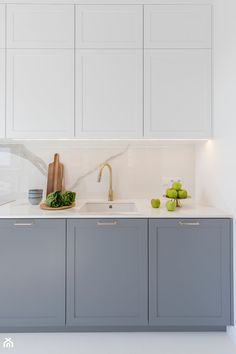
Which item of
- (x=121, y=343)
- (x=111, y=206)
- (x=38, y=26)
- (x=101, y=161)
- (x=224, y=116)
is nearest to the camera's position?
(x=121, y=343)

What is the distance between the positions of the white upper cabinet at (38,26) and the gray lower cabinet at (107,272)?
144 cm

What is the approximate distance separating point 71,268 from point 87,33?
1796 mm

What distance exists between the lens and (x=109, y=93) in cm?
203

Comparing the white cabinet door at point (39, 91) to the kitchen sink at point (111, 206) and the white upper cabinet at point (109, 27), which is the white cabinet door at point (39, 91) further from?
the kitchen sink at point (111, 206)

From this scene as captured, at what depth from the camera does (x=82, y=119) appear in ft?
6.68

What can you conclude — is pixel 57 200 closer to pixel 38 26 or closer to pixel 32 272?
pixel 32 272

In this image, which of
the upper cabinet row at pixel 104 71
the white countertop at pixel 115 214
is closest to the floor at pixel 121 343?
the white countertop at pixel 115 214

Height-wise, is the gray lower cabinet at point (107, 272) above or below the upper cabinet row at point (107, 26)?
below

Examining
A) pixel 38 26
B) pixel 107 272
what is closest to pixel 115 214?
pixel 107 272

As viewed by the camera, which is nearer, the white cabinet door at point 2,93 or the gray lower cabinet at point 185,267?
the gray lower cabinet at point 185,267

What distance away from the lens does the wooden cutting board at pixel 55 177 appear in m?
2.35

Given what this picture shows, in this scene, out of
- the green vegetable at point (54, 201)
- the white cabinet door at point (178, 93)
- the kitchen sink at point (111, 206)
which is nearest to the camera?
the green vegetable at point (54, 201)

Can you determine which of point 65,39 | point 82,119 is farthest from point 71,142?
point 65,39

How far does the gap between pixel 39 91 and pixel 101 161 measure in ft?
2.69
